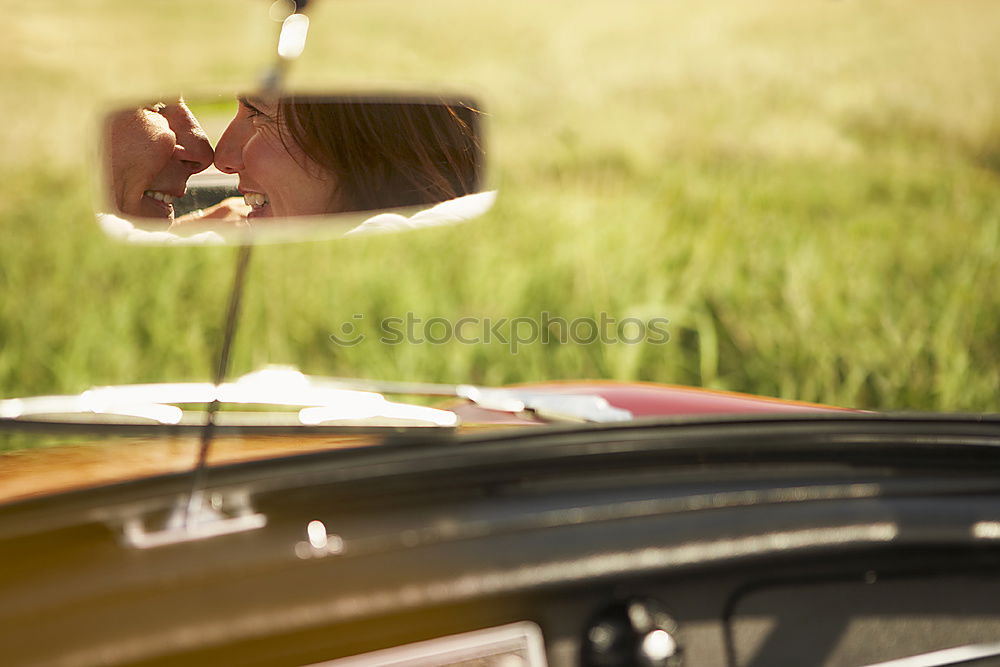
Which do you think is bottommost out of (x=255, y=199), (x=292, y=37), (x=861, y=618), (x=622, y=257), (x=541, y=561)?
(x=861, y=618)

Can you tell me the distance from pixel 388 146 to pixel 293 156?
13 cm

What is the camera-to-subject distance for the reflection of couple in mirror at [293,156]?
53.9 inches

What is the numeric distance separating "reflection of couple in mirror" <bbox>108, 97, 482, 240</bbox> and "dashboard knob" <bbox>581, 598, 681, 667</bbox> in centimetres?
66

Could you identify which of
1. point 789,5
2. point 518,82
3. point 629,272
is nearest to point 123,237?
point 629,272

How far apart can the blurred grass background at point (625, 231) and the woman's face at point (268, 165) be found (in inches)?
4.4

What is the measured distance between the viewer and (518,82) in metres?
12.9

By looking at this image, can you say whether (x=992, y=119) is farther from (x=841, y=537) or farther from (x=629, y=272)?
(x=841, y=537)

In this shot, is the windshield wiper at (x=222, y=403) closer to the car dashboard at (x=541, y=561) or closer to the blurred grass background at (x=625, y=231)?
the car dashboard at (x=541, y=561)

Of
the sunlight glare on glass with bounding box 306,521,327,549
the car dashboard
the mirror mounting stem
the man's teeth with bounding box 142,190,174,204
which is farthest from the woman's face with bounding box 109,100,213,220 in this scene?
the sunlight glare on glass with bounding box 306,521,327,549

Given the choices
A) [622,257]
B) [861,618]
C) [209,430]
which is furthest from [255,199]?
[622,257]

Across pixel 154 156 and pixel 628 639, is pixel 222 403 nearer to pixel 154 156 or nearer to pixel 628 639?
pixel 154 156

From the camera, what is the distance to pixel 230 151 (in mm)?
1350

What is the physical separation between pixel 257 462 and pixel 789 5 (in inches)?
622

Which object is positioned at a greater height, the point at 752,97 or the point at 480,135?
the point at 752,97
